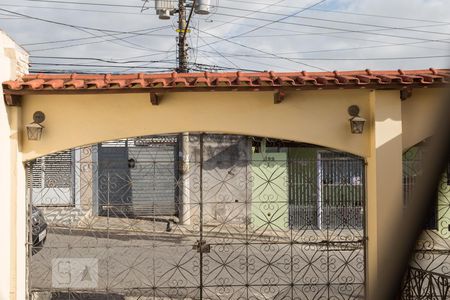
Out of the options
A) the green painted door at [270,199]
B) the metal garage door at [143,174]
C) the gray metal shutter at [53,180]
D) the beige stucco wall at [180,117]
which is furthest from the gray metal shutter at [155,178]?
the beige stucco wall at [180,117]

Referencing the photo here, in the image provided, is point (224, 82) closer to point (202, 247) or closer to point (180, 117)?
point (180, 117)

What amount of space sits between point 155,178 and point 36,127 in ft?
13.0

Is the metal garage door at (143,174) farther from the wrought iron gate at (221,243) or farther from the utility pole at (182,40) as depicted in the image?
the utility pole at (182,40)

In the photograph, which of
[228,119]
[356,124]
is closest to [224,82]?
[228,119]

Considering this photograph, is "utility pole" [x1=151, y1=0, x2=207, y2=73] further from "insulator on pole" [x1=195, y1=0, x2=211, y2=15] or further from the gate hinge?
the gate hinge

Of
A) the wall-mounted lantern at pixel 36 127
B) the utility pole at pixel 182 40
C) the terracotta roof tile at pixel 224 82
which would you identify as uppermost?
the utility pole at pixel 182 40

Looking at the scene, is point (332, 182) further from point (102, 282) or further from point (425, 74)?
point (102, 282)

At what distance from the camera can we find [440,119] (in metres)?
1.78

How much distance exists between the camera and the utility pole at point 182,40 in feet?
51.1

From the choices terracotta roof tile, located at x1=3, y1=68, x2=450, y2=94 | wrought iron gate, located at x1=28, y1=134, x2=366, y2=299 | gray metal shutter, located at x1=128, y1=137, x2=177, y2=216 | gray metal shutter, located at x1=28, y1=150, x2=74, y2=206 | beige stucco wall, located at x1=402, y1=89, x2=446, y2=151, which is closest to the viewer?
terracotta roof tile, located at x1=3, y1=68, x2=450, y2=94

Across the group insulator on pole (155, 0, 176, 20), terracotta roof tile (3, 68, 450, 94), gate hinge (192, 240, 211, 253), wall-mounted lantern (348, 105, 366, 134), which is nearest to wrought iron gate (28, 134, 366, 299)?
gate hinge (192, 240, 211, 253)

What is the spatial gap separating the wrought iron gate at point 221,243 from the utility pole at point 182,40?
308cm

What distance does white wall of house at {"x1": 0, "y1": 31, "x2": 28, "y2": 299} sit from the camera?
6.05m

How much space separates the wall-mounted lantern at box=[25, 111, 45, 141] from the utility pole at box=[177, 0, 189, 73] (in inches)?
361
